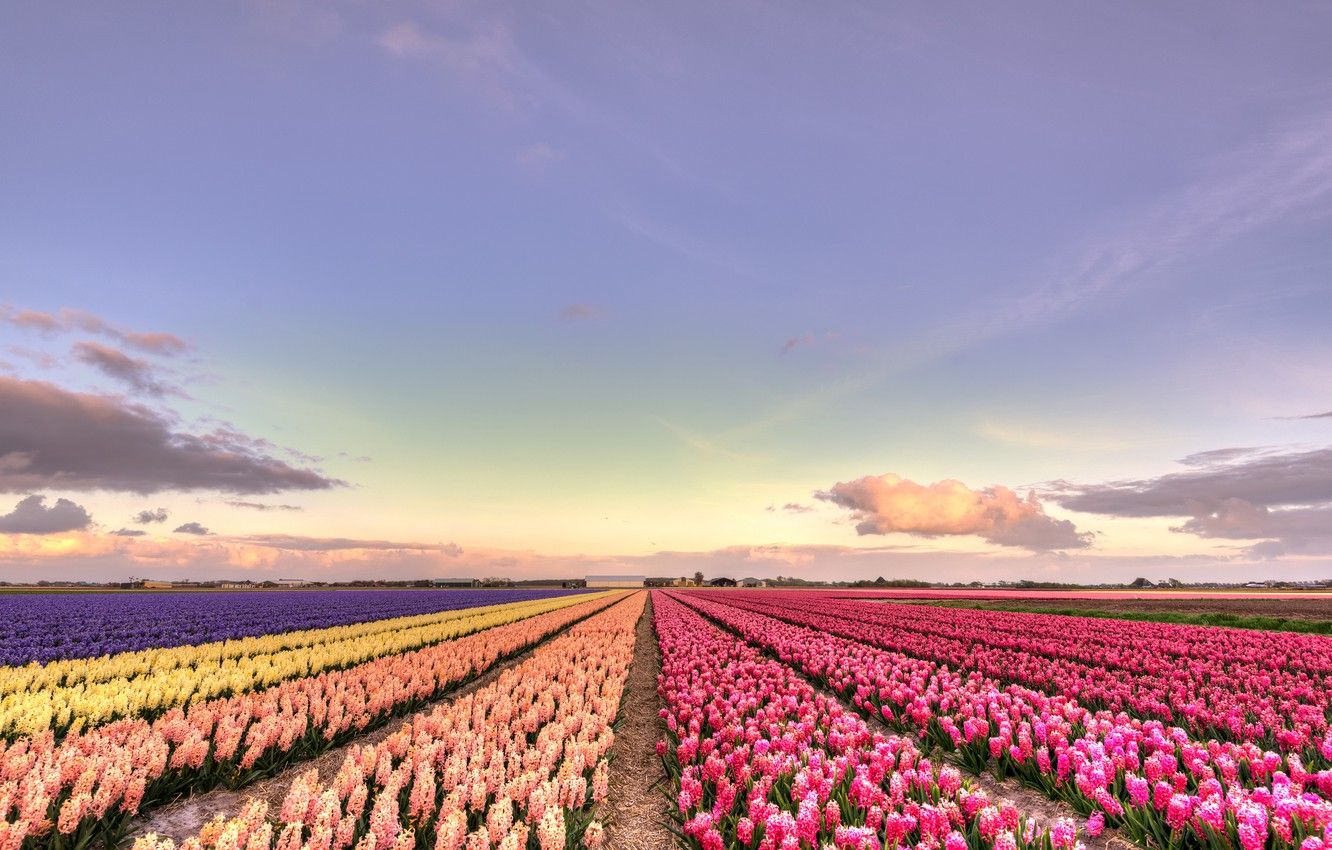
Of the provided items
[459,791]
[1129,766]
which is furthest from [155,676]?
[1129,766]

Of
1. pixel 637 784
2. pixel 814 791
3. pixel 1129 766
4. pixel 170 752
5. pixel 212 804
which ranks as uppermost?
pixel 814 791

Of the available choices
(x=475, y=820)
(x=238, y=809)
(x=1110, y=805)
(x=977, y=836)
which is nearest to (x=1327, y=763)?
(x=1110, y=805)

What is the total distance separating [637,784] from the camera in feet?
30.3

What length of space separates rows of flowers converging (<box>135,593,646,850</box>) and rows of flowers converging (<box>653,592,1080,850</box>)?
1.19 m

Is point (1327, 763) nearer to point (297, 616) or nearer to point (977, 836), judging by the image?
point (977, 836)

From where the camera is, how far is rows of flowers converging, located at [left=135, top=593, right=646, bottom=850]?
4.77 m

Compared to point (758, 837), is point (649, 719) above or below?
below

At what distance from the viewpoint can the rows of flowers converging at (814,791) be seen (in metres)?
4.94

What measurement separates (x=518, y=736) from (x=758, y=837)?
14.0 feet

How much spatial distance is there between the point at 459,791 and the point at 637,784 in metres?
4.12

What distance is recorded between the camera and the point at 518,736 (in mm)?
8547

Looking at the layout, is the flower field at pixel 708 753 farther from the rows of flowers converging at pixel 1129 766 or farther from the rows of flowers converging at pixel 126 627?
the rows of flowers converging at pixel 126 627

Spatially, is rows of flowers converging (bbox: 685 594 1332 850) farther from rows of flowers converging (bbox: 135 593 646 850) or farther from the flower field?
rows of flowers converging (bbox: 135 593 646 850)

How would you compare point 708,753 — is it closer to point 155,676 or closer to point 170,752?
point 170,752
